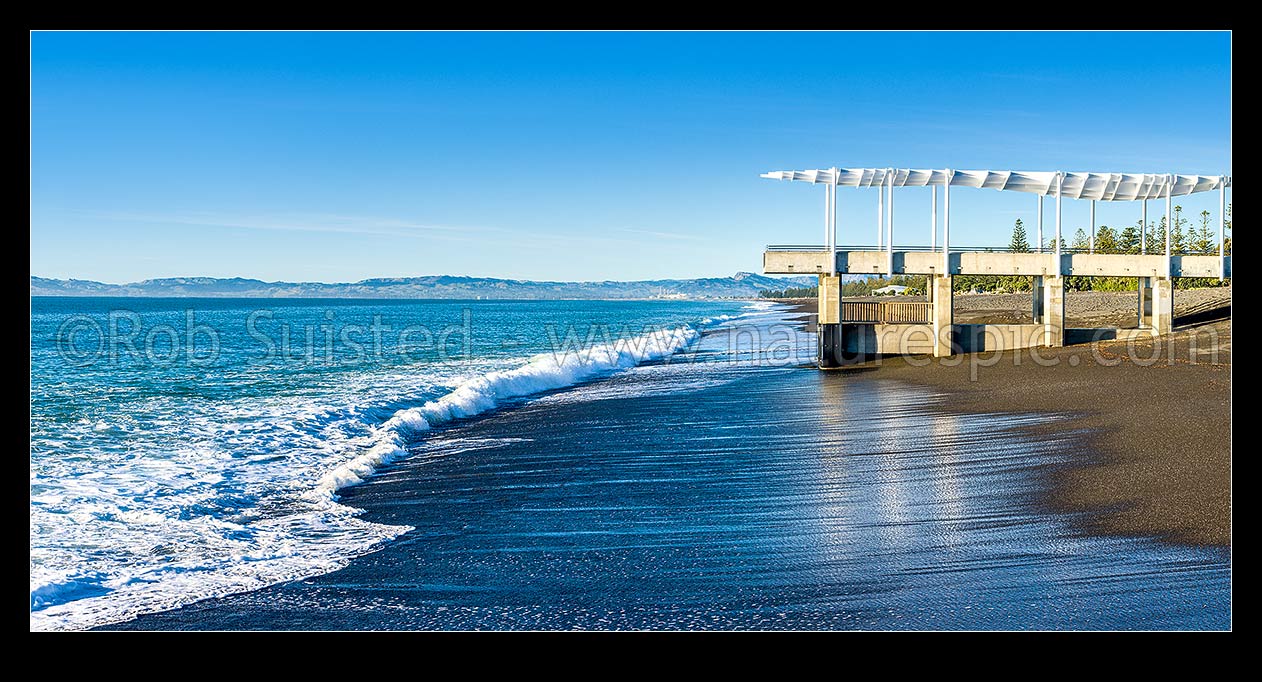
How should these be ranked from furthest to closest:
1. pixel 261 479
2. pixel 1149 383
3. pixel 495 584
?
pixel 1149 383
pixel 261 479
pixel 495 584

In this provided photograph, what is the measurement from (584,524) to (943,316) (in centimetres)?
2033

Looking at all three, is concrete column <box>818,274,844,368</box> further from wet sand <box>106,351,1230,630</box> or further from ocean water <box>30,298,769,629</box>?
wet sand <box>106,351,1230,630</box>

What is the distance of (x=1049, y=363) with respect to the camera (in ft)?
74.2

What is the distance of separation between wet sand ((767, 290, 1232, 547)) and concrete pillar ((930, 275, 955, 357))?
668 mm

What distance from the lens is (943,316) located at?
85.5 ft

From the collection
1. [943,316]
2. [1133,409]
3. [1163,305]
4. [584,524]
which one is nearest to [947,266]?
[943,316]

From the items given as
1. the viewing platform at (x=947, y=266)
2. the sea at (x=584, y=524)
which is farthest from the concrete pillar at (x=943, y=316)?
the sea at (x=584, y=524)

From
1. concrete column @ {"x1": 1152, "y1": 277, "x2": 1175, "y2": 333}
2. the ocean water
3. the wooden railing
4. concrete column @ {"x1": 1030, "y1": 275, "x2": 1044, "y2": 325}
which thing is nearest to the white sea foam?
the ocean water

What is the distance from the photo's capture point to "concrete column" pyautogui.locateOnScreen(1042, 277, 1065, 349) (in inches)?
1024

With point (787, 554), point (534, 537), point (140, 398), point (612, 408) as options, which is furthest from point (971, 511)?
point (140, 398)

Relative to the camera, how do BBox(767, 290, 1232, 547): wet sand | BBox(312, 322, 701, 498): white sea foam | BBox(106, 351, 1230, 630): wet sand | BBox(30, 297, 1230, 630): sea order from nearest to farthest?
BBox(106, 351, 1230, 630): wet sand < BBox(30, 297, 1230, 630): sea < BBox(767, 290, 1232, 547): wet sand < BBox(312, 322, 701, 498): white sea foam

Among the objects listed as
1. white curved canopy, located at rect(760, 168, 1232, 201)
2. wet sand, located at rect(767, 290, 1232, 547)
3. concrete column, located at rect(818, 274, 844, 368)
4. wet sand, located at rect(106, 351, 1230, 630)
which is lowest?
wet sand, located at rect(106, 351, 1230, 630)

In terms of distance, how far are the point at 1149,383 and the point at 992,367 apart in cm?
565

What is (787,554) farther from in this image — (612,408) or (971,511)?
(612,408)
